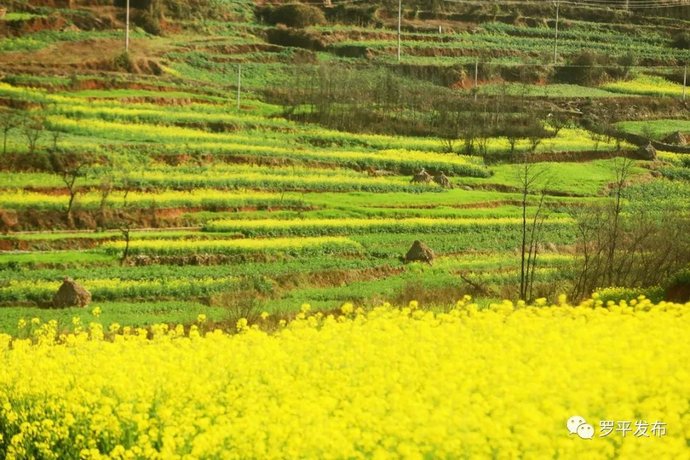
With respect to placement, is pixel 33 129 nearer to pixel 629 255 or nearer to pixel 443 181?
pixel 443 181

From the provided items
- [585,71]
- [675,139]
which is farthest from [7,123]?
[585,71]

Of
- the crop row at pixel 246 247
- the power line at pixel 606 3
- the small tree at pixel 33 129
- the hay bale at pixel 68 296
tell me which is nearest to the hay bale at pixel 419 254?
the crop row at pixel 246 247

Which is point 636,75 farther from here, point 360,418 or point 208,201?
point 360,418

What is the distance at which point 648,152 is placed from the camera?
6438 cm

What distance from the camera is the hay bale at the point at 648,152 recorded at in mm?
64250

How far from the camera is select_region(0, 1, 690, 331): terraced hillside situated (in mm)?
35500

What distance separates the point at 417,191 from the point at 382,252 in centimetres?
1215

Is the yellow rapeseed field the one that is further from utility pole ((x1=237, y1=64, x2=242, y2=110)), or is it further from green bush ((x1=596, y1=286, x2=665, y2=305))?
utility pole ((x1=237, y1=64, x2=242, y2=110))

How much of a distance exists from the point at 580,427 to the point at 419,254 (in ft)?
90.1

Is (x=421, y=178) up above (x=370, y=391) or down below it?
below

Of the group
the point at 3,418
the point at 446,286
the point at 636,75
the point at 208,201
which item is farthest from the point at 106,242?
the point at 636,75

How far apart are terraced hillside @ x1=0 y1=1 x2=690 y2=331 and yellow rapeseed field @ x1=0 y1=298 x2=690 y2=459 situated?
400 inches

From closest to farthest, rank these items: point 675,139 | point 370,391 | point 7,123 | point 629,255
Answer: point 370,391 < point 629,255 < point 7,123 < point 675,139

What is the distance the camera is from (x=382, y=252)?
40062 millimetres
